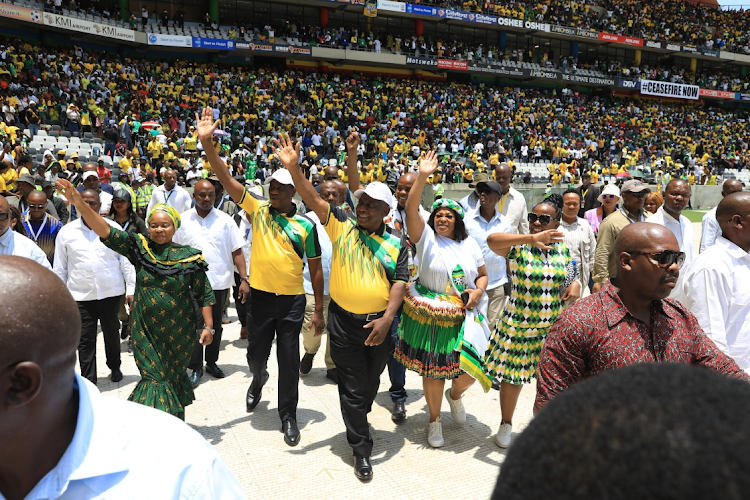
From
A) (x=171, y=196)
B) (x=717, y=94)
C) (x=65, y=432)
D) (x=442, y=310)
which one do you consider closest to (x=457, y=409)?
(x=442, y=310)

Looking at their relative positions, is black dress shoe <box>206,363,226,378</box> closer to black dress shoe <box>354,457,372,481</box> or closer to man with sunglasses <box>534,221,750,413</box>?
black dress shoe <box>354,457,372,481</box>

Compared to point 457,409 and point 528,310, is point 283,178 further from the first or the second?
point 457,409

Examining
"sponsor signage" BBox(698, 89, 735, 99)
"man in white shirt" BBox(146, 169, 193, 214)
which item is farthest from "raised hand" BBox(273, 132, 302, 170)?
"sponsor signage" BBox(698, 89, 735, 99)

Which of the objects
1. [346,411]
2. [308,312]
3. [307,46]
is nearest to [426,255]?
[346,411]

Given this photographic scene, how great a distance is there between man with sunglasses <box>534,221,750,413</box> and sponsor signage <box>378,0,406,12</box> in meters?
35.4

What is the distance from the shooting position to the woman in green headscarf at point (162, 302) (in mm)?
3688

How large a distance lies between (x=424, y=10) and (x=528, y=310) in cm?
3577

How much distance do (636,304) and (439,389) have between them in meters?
2.05

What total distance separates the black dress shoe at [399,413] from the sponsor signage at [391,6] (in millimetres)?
33832

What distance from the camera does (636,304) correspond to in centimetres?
222

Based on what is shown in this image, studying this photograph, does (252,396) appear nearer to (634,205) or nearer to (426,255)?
(426,255)

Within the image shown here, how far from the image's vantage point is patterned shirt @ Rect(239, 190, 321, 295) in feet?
13.8

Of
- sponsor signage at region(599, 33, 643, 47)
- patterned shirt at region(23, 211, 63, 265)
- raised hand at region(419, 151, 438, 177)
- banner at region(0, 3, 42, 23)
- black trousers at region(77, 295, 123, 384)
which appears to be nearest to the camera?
raised hand at region(419, 151, 438, 177)

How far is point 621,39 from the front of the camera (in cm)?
4228
